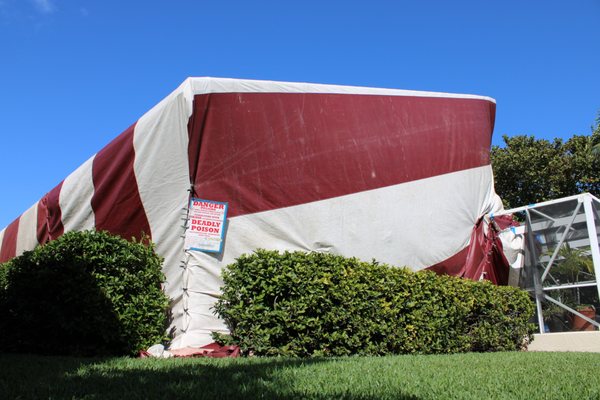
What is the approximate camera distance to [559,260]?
359 inches

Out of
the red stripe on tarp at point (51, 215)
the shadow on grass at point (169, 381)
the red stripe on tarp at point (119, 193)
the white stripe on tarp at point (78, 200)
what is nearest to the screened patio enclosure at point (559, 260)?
the shadow on grass at point (169, 381)

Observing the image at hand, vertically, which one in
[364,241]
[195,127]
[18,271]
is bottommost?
[18,271]

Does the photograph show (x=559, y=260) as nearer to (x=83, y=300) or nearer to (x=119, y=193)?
(x=119, y=193)

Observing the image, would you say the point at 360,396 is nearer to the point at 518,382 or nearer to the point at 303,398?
the point at 303,398

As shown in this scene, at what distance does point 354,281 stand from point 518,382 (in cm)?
244

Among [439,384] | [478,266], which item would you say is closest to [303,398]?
[439,384]

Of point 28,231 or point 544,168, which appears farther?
point 544,168

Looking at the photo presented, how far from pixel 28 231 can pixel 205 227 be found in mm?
4585

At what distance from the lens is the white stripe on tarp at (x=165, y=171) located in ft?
21.0

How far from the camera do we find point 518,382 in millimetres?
3762

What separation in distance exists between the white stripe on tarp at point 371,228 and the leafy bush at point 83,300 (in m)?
0.68

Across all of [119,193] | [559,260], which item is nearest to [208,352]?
[119,193]

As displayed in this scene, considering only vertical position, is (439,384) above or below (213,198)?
below

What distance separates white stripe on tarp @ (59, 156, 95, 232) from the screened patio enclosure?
24.0ft
